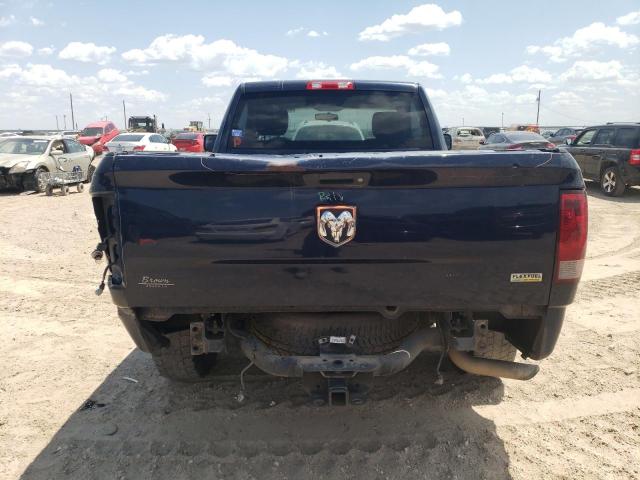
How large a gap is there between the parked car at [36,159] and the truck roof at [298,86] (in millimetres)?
12582

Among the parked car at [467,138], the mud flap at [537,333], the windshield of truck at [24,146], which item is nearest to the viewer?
the mud flap at [537,333]

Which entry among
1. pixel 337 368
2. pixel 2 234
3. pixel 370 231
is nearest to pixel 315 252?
pixel 370 231

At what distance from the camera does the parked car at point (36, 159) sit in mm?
14117

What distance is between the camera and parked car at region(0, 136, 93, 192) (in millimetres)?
14117

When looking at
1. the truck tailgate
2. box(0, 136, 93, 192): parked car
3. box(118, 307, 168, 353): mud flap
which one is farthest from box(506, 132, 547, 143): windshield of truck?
box(118, 307, 168, 353): mud flap

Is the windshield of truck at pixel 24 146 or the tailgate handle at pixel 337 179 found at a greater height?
the tailgate handle at pixel 337 179

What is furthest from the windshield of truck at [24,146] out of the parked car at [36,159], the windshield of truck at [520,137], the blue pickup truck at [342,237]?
the windshield of truck at [520,137]

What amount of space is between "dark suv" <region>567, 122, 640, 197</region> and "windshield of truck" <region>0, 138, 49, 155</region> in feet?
53.0

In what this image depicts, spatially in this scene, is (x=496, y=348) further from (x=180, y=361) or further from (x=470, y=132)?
(x=470, y=132)

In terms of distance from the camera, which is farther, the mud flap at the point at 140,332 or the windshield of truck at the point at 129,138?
the windshield of truck at the point at 129,138

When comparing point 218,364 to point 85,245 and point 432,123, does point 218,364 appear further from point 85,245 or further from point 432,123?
point 85,245

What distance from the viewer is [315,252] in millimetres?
2359

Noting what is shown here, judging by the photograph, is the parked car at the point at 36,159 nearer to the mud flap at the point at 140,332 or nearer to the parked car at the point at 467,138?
the mud flap at the point at 140,332

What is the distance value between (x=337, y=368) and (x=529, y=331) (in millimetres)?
1121
